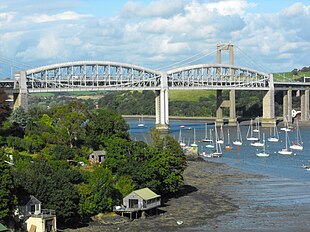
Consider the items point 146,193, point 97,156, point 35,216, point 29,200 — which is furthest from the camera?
point 97,156

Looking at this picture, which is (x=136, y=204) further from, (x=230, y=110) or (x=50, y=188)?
(x=230, y=110)

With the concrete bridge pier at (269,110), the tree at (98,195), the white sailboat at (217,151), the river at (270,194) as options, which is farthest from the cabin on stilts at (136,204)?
the concrete bridge pier at (269,110)

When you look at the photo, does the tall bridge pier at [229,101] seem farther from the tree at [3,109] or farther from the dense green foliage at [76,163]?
the tree at [3,109]

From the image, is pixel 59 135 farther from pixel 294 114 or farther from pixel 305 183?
pixel 294 114

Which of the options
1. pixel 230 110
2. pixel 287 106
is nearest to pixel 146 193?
pixel 230 110

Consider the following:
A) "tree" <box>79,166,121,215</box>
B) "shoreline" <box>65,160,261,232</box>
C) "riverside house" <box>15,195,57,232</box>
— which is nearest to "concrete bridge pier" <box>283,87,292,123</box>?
"shoreline" <box>65,160,261,232</box>

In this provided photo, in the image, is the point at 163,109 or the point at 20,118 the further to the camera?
the point at 163,109
